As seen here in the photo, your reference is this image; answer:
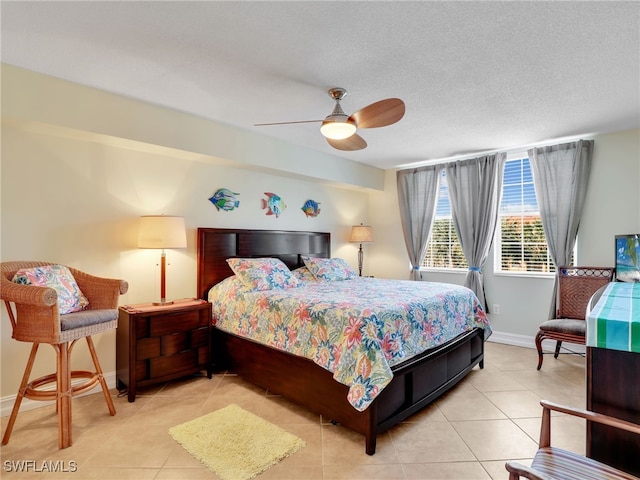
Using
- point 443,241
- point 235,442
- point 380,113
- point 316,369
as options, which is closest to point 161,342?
point 235,442

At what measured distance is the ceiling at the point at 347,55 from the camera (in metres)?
1.81

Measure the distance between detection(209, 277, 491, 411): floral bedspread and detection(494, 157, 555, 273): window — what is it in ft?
4.75

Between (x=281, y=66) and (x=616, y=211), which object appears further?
(x=616, y=211)

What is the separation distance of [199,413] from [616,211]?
4631 millimetres

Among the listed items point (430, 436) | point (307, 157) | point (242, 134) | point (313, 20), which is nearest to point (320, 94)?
point (313, 20)

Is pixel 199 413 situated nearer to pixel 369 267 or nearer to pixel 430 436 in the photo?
pixel 430 436

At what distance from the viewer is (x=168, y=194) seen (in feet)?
11.4

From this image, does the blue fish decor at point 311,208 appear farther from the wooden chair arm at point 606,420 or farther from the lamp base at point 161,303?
the wooden chair arm at point 606,420

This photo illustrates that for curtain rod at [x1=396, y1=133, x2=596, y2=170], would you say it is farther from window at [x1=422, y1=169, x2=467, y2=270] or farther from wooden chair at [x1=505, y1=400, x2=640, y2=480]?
wooden chair at [x1=505, y1=400, x2=640, y2=480]

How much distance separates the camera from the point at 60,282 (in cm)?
244

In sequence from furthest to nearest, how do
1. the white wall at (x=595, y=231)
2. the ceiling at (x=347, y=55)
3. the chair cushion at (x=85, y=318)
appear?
the white wall at (x=595, y=231)
the chair cushion at (x=85, y=318)
the ceiling at (x=347, y=55)

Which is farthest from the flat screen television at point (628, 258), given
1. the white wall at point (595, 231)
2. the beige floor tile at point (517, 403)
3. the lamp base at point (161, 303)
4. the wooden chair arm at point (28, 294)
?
the wooden chair arm at point (28, 294)

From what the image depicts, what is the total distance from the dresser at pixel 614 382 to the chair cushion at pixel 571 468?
8 centimetres

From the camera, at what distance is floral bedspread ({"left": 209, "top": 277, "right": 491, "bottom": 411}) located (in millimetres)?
2119
